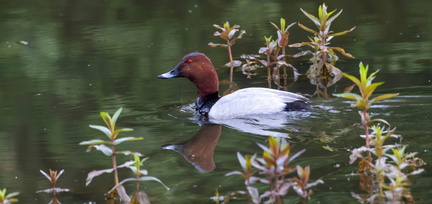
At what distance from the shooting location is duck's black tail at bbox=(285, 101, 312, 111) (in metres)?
8.47

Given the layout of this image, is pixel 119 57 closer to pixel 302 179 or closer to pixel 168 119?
pixel 168 119

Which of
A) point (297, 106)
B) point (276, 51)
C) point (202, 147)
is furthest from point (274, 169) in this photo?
point (276, 51)

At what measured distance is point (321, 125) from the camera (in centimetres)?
782

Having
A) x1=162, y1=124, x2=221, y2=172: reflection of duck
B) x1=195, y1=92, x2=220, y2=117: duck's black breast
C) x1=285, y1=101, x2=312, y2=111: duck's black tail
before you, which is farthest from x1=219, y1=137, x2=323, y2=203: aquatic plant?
x1=195, y1=92, x2=220, y2=117: duck's black breast

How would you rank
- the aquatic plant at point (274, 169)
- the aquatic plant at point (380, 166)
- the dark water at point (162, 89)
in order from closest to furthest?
1. the aquatic plant at point (274, 169)
2. the aquatic plant at point (380, 166)
3. the dark water at point (162, 89)

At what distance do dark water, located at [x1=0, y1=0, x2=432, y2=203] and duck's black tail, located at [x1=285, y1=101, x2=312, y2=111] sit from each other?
14 centimetres

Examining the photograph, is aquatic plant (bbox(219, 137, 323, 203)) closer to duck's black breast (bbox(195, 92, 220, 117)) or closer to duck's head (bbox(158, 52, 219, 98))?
duck's black breast (bbox(195, 92, 220, 117))

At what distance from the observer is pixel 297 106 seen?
848 cm

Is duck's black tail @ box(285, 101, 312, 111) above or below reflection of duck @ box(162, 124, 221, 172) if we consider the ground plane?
above

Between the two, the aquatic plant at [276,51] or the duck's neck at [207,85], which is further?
the aquatic plant at [276,51]

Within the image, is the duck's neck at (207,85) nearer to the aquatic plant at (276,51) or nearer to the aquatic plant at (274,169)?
the aquatic plant at (276,51)

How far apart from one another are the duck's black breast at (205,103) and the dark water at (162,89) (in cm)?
18

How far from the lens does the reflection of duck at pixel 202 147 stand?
21.6 feet

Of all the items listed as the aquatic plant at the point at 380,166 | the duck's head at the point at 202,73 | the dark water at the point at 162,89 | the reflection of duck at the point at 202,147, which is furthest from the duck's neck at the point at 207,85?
the aquatic plant at the point at 380,166
